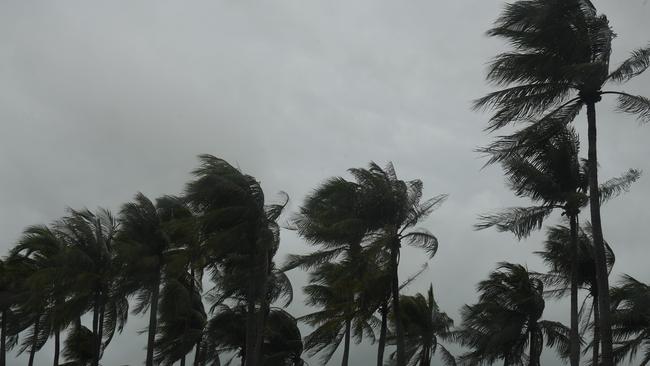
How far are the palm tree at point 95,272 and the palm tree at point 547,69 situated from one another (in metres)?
18.4

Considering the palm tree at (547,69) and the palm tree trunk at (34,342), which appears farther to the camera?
the palm tree trunk at (34,342)

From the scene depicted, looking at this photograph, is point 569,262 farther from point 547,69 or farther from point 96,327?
point 96,327

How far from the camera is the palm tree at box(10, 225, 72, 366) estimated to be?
98.5 feet


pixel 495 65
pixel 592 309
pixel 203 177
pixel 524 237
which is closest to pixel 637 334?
pixel 592 309

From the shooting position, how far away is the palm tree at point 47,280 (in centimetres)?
3002

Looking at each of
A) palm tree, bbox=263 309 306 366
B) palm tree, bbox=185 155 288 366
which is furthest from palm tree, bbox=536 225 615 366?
palm tree, bbox=263 309 306 366

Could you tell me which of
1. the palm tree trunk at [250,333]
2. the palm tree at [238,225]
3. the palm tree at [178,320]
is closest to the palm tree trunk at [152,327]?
the palm tree at [178,320]

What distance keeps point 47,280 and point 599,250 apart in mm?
22135

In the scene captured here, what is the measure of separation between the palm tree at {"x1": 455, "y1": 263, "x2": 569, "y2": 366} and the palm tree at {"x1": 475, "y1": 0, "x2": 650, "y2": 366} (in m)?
13.5

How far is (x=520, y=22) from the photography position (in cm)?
Answer: 1872

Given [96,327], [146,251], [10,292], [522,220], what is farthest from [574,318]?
[10,292]

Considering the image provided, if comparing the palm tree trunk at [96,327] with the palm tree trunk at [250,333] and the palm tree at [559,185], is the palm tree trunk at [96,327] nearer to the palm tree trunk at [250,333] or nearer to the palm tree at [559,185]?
the palm tree trunk at [250,333]

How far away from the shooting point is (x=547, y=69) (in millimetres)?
18312

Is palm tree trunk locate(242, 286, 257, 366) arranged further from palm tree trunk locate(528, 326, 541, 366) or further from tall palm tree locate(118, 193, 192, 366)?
palm tree trunk locate(528, 326, 541, 366)
